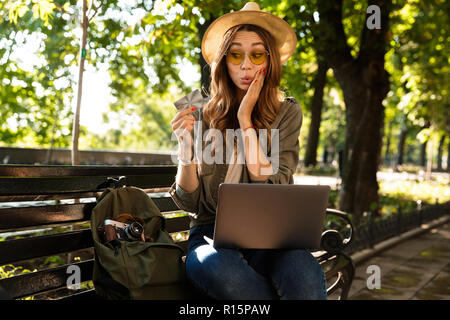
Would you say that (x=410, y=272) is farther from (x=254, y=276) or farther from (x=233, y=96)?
(x=254, y=276)

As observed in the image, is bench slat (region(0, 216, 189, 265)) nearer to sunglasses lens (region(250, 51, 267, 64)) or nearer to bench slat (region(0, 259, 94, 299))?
bench slat (region(0, 259, 94, 299))

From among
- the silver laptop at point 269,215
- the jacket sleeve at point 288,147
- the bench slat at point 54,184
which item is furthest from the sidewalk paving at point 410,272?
the bench slat at point 54,184

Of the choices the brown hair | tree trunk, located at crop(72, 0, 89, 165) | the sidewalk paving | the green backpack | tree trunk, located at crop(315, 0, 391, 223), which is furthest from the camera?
tree trunk, located at crop(315, 0, 391, 223)

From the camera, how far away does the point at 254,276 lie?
2148mm

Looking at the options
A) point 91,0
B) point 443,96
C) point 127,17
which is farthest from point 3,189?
point 443,96

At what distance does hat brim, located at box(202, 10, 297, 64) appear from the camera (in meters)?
2.75

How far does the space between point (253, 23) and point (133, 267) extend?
1628 mm

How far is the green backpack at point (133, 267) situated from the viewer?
200 cm

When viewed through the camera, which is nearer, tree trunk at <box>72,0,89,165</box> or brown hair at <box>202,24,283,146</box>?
brown hair at <box>202,24,283,146</box>

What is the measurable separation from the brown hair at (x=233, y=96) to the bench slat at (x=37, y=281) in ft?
3.71

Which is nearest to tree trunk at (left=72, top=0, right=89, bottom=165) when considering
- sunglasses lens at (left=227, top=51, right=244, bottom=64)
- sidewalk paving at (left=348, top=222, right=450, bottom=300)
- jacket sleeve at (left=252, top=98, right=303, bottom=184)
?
sunglasses lens at (left=227, top=51, right=244, bottom=64)

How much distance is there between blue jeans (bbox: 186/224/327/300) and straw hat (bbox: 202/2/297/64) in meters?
1.35

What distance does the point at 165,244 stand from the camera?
2164mm

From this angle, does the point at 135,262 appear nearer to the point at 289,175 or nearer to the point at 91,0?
the point at 289,175
